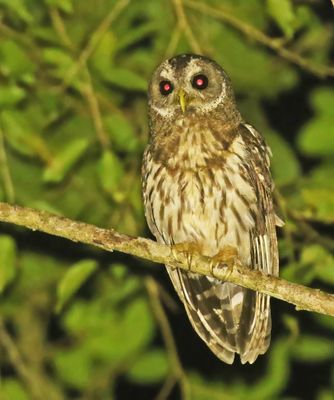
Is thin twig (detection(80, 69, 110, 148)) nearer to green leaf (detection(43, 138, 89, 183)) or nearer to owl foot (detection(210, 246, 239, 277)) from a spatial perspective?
green leaf (detection(43, 138, 89, 183))

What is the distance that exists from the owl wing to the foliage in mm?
210

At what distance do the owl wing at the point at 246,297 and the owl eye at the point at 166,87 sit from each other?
40 centimetres

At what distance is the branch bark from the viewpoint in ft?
18.3

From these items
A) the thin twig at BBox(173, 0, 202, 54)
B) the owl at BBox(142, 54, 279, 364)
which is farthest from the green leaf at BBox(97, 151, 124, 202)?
the thin twig at BBox(173, 0, 202, 54)

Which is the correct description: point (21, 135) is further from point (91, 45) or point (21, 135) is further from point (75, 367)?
point (75, 367)

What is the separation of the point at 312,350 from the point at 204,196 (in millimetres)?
1441

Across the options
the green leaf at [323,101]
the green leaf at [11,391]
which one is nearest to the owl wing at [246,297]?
the green leaf at [323,101]

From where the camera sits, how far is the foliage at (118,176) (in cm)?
681

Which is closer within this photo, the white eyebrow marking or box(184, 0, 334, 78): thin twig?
the white eyebrow marking

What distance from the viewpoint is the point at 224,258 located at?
6.34m

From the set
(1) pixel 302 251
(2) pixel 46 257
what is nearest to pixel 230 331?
(1) pixel 302 251

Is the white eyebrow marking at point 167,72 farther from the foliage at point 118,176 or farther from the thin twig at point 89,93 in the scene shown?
the thin twig at point 89,93

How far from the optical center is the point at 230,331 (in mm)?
6742

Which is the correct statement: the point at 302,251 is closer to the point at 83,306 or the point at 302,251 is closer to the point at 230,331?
the point at 230,331
